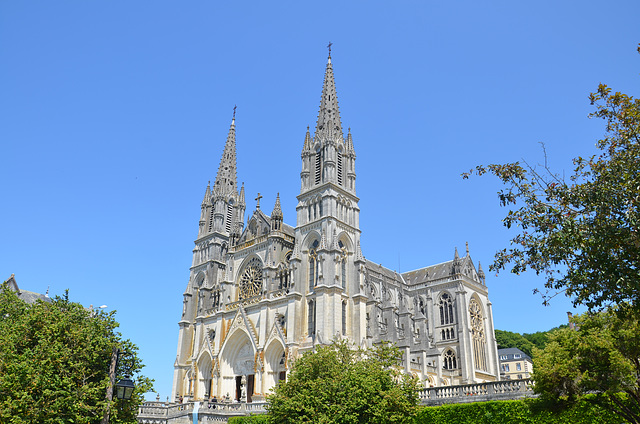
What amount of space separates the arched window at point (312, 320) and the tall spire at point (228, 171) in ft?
77.7

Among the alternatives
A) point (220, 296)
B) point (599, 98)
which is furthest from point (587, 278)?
point (220, 296)

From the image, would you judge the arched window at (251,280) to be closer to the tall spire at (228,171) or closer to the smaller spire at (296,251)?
the smaller spire at (296,251)

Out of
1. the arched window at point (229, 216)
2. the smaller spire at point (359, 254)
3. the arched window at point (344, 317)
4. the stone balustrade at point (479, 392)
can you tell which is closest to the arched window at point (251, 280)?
the arched window at point (229, 216)

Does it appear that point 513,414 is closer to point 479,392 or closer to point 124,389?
point 479,392

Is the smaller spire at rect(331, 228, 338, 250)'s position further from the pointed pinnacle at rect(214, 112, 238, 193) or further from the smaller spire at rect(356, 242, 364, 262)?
the pointed pinnacle at rect(214, 112, 238, 193)

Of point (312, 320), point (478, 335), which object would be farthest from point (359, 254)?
point (478, 335)

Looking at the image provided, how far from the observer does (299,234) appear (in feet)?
167

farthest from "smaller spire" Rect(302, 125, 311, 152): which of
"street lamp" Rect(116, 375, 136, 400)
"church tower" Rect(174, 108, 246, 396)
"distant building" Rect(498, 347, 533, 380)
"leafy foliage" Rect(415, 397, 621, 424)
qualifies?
"distant building" Rect(498, 347, 533, 380)

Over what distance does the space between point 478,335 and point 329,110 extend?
113ft

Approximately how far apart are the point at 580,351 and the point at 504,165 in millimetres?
→ 10321

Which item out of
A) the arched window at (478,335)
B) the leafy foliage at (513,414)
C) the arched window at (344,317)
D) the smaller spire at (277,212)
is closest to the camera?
the leafy foliage at (513,414)

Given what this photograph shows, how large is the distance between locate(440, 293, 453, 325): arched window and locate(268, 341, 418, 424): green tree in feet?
123

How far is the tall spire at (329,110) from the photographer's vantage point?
5459cm

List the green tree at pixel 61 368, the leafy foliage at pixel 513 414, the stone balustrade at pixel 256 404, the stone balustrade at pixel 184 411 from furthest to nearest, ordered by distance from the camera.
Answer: the stone balustrade at pixel 184 411 → the stone balustrade at pixel 256 404 → the green tree at pixel 61 368 → the leafy foliage at pixel 513 414
